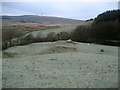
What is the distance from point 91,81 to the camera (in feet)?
17.3

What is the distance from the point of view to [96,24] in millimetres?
21547

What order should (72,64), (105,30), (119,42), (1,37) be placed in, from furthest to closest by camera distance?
(1,37) < (105,30) < (119,42) < (72,64)

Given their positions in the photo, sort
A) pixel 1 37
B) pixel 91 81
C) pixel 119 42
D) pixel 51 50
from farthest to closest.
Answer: pixel 1 37 → pixel 119 42 → pixel 51 50 → pixel 91 81

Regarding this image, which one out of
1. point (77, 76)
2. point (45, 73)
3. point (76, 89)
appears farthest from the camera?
point (45, 73)

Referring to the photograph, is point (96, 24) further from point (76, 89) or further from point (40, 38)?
point (76, 89)

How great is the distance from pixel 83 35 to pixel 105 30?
2029mm

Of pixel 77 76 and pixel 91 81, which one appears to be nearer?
pixel 91 81

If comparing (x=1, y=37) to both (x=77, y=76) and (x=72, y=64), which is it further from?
(x=77, y=76)

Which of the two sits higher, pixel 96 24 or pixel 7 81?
pixel 96 24

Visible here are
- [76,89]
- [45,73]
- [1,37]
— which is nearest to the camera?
[76,89]

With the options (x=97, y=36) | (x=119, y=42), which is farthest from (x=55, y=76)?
(x=97, y=36)

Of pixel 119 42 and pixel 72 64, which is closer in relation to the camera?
pixel 72 64

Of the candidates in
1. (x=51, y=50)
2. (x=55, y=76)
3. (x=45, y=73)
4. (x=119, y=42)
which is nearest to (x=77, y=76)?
(x=55, y=76)

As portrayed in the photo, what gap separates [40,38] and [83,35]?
4.29 m
